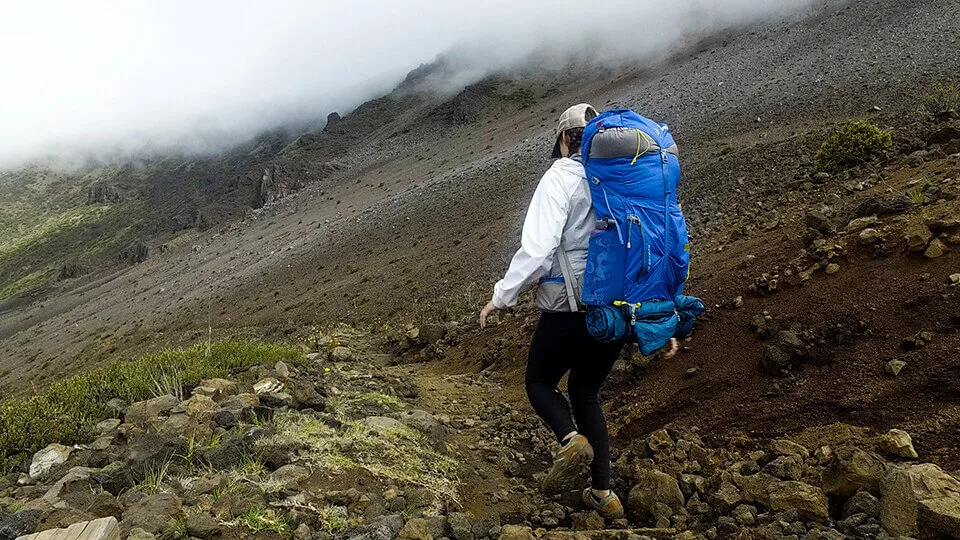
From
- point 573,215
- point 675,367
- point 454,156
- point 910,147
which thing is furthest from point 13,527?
point 454,156

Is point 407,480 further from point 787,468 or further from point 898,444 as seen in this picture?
point 898,444

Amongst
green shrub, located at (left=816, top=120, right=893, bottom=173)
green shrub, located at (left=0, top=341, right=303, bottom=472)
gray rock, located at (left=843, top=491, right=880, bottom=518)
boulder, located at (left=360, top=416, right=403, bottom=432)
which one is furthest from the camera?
green shrub, located at (left=816, top=120, right=893, bottom=173)

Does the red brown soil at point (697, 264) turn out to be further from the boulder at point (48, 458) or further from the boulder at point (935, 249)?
the boulder at point (48, 458)

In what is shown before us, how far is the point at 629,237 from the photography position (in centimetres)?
269

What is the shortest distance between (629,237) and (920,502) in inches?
60.3

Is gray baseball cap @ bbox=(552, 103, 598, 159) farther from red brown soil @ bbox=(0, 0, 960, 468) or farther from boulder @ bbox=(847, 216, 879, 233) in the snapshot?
boulder @ bbox=(847, 216, 879, 233)

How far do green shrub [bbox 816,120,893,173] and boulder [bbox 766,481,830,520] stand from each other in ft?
23.3

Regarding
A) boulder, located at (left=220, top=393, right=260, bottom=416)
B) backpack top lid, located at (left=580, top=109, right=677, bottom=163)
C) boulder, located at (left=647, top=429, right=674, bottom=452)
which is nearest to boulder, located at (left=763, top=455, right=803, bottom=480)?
boulder, located at (left=647, top=429, right=674, bottom=452)

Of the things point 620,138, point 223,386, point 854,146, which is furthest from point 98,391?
point 854,146

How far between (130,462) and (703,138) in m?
16.7

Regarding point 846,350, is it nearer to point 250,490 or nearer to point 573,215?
point 573,215

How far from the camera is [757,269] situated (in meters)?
5.49

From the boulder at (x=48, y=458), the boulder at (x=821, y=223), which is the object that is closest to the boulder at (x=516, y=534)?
the boulder at (x=48, y=458)

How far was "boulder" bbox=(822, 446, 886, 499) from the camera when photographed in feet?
8.08
